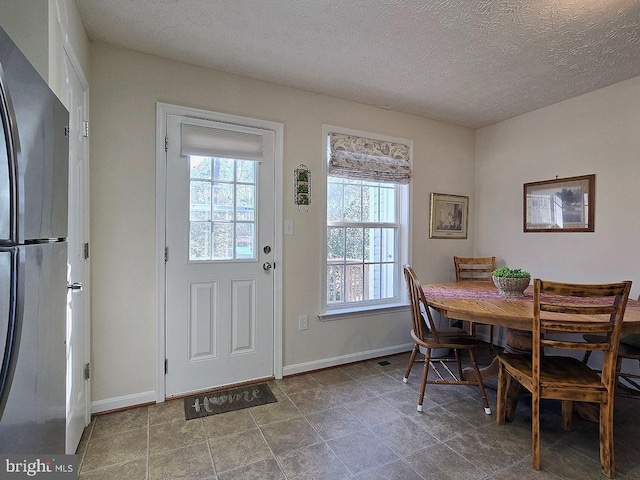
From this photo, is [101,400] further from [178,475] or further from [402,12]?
[402,12]

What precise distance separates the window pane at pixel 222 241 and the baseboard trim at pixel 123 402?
41.1 inches

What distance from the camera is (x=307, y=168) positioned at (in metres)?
2.79

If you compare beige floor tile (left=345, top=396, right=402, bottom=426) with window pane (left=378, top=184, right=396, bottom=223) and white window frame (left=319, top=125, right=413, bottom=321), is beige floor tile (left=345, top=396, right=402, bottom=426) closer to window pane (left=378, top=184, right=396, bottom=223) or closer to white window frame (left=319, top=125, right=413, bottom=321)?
white window frame (left=319, top=125, right=413, bottom=321)

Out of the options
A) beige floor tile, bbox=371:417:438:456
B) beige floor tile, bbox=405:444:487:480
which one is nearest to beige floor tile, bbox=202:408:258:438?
beige floor tile, bbox=371:417:438:456

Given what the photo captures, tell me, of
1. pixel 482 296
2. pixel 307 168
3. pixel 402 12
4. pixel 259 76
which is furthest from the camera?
pixel 307 168

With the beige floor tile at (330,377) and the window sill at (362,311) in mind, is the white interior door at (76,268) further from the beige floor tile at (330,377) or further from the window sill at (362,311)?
the window sill at (362,311)

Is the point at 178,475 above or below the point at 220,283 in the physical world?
below

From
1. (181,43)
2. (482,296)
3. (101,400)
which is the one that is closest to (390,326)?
(482,296)

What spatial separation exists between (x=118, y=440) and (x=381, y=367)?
6.56 ft

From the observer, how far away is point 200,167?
239cm

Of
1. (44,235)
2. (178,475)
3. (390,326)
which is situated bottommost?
(178,475)

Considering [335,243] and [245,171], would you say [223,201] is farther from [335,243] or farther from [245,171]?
[335,243]

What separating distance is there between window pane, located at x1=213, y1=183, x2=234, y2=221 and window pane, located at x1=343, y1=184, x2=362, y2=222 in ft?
3.57

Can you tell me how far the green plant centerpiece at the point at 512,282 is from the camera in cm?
229
